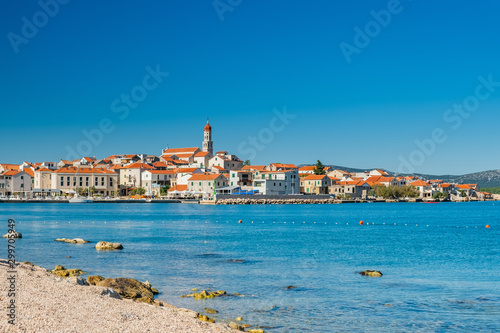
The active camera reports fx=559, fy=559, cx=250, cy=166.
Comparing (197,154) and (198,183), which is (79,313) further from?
Result: (197,154)

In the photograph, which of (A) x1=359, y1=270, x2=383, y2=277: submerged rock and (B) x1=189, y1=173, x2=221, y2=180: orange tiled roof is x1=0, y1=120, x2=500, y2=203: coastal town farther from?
(A) x1=359, y1=270, x2=383, y2=277: submerged rock

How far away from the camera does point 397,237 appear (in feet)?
128

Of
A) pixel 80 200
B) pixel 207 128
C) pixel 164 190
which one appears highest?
pixel 207 128

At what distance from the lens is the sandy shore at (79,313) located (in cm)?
959

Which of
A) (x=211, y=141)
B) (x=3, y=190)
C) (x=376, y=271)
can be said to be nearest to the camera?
(x=376, y=271)

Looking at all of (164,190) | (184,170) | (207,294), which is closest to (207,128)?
(184,170)

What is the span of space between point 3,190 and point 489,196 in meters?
151

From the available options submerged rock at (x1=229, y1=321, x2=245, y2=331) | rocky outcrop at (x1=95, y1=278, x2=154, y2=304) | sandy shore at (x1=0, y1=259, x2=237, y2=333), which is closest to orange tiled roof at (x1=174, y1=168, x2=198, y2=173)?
rocky outcrop at (x1=95, y1=278, x2=154, y2=304)

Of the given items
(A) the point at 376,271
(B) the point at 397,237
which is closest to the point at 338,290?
(A) the point at 376,271

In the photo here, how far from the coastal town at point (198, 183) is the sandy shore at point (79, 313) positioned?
92.7 m

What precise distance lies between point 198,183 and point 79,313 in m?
104

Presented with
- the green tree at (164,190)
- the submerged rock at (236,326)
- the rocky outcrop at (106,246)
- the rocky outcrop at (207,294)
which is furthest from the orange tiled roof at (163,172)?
the submerged rock at (236,326)

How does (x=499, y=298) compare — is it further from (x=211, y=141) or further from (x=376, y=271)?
(x=211, y=141)

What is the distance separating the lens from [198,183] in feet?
375
